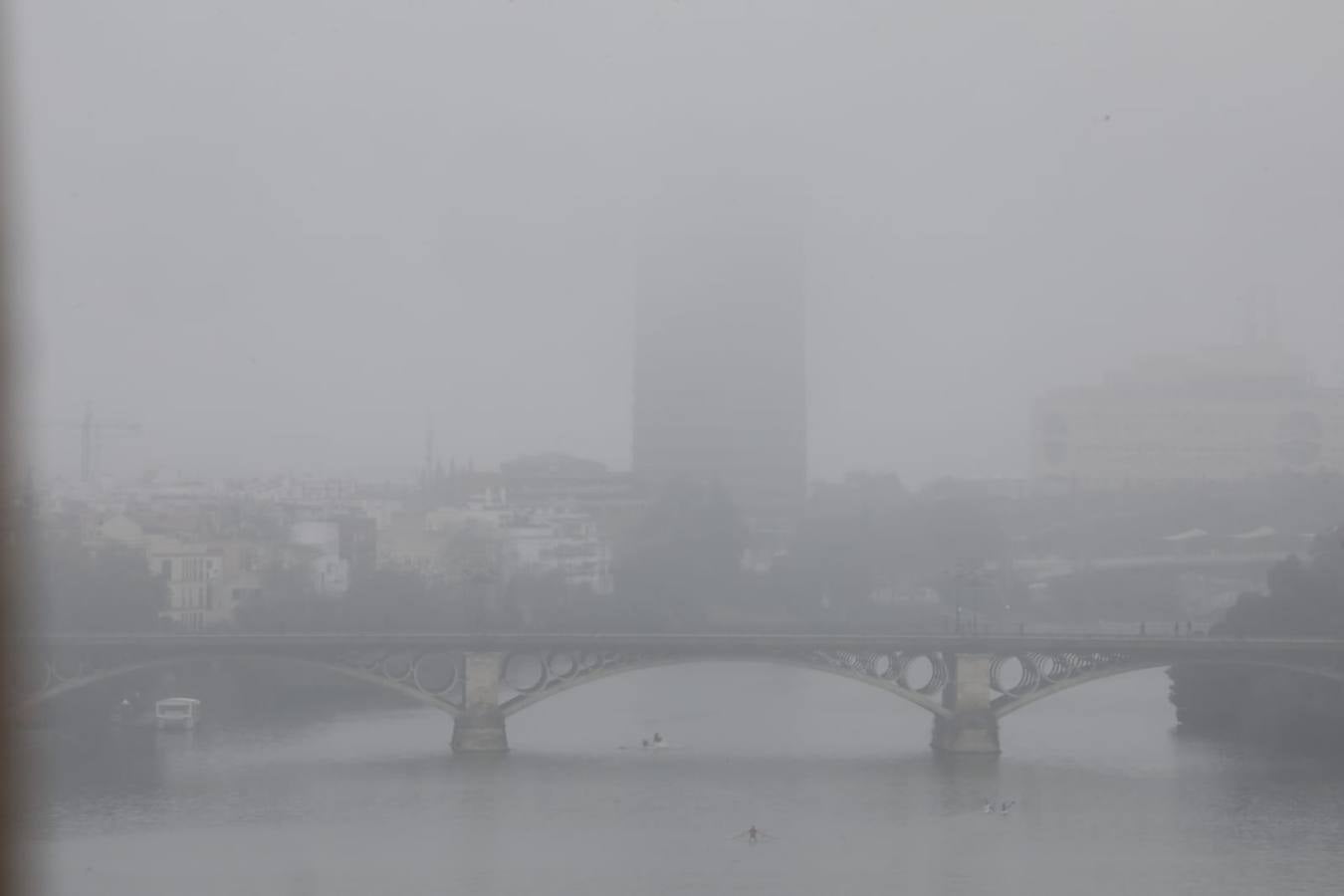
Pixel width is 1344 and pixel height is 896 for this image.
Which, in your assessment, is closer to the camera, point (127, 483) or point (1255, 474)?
point (127, 483)

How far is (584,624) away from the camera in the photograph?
33.0 m

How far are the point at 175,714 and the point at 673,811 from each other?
28.9ft

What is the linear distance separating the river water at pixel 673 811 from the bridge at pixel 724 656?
633 mm

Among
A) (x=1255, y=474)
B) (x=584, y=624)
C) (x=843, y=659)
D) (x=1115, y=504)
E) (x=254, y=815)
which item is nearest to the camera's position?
(x=254, y=815)

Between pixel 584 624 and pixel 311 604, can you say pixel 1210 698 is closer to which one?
pixel 584 624

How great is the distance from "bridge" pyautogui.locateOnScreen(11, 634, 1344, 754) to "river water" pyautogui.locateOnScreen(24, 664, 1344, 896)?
0.63m

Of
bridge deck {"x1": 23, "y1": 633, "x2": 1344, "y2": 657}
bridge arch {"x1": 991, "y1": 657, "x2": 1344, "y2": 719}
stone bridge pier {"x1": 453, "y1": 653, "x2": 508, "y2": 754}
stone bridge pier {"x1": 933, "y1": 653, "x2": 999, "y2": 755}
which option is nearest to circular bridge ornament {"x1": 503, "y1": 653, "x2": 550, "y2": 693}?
stone bridge pier {"x1": 453, "y1": 653, "x2": 508, "y2": 754}

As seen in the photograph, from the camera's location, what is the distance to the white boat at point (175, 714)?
2894cm

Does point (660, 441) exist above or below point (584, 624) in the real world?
above

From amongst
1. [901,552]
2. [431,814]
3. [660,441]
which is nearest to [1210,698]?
[431,814]

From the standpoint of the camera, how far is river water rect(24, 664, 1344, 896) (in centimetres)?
1991

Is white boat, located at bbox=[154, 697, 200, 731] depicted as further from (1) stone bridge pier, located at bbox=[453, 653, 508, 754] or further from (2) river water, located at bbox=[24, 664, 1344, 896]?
(1) stone bridge pier, located at bbox=[453, 653, 508, 754]

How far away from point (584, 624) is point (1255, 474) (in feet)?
149

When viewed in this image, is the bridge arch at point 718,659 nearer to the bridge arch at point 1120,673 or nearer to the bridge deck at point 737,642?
the bridge deck at point 737,642
